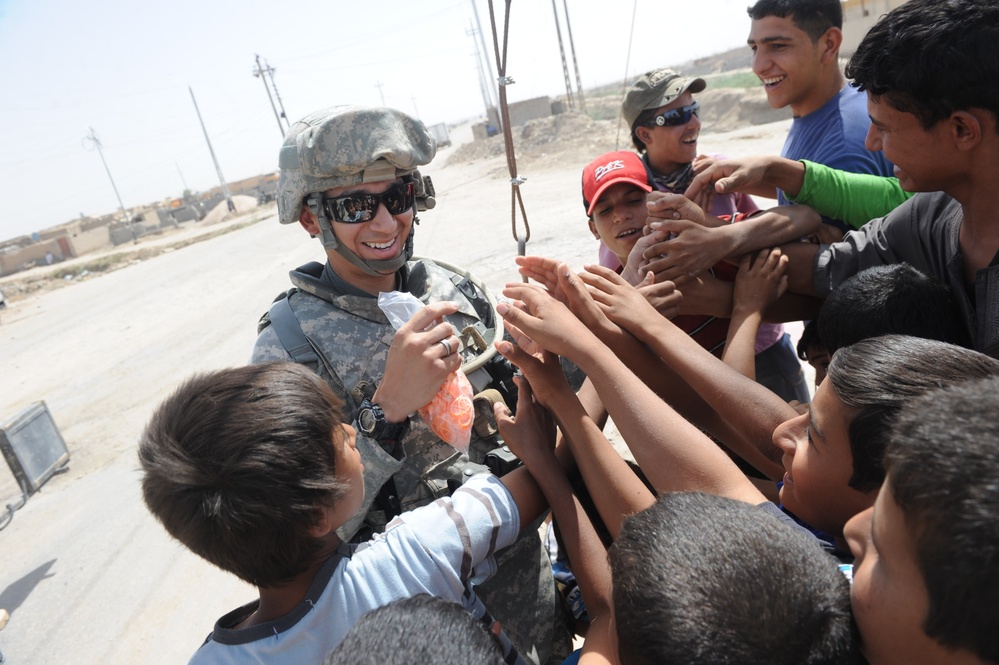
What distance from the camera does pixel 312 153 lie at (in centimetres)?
196

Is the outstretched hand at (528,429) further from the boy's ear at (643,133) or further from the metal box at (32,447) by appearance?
the metal box at (32,447)

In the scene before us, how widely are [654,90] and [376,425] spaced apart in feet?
8.59

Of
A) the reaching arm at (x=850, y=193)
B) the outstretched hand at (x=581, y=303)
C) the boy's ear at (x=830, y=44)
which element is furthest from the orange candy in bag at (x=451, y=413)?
the boy's ear at (x=830, y=44)

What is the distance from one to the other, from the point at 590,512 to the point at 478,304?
3.24ft

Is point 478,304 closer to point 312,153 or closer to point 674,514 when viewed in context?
point 312,153

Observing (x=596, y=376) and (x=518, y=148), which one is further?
(x=518, y=148)

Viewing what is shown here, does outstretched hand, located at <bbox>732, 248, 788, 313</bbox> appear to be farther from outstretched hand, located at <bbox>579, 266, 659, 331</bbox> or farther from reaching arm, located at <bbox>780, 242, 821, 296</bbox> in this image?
outstretched hand, located at <bbox>579, 266, 659, 331</bbox>

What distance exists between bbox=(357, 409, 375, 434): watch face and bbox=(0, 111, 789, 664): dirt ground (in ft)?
10.2

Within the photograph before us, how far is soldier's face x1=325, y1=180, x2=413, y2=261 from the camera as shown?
2.04 meters

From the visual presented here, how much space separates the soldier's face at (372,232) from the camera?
6.68 ft

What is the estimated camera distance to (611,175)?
255 cm

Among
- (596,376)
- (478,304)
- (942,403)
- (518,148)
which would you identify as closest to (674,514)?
(942,403)

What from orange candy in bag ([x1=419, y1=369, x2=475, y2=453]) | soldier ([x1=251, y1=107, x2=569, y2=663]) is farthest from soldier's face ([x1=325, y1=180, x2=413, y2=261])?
orange candy in bag ([x1=419, y1=369, x2=475, y2=453])

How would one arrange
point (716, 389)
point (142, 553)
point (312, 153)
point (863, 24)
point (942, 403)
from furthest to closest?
point (863, 24), point (142, 553), point (312, 153), point (716, 389), point (942, 403)
